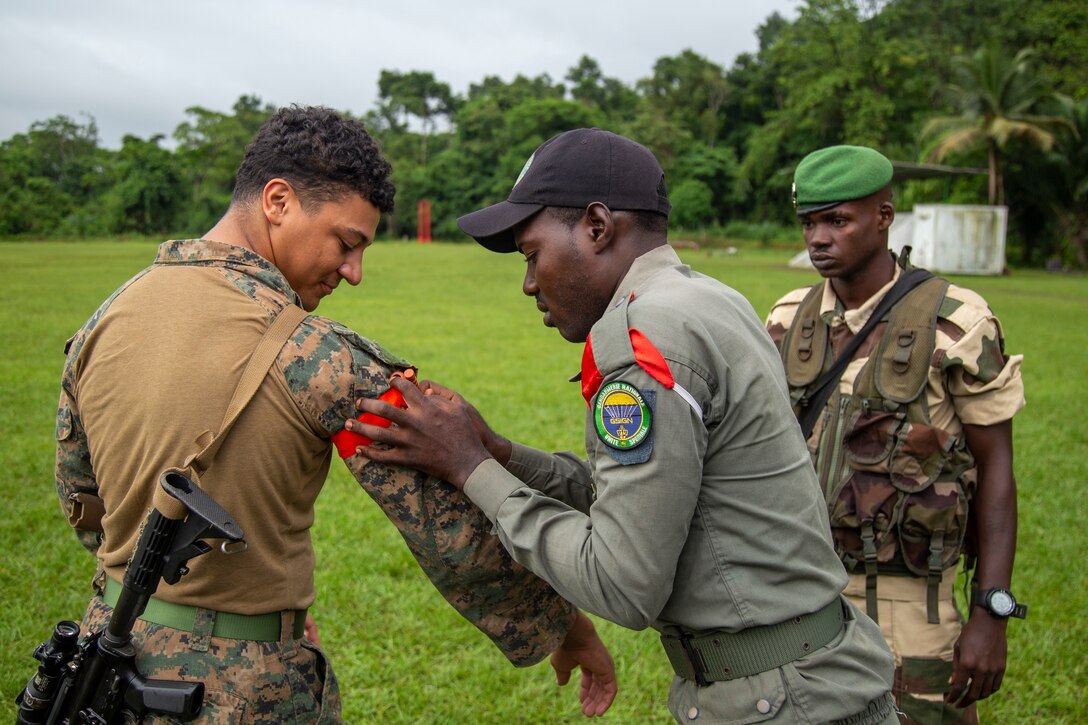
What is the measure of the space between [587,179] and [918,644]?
2.07m

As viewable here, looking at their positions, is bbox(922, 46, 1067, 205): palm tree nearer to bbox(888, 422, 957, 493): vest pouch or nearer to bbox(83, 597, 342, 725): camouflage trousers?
bbox(888, 422, 957, 493): vest pouch

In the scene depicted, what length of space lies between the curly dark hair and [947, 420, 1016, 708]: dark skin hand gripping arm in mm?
2169

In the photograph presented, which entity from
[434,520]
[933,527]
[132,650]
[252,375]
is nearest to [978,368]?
[933,527]

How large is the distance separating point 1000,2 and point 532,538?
181 ft

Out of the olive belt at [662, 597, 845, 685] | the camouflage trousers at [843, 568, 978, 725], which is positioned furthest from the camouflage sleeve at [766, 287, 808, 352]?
the olive belt at [662, 597, 845, 685]

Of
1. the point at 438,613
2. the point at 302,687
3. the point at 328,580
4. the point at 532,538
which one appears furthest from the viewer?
the point at 328,580

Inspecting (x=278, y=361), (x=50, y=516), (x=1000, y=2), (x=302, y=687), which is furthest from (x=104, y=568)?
(x=1000, y=2)

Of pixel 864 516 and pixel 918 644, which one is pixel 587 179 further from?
pixel 918 644

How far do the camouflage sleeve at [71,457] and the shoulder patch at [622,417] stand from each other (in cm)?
127

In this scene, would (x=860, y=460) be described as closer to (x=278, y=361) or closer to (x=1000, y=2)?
(x=278, y=361)

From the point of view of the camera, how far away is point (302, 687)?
1.96 m

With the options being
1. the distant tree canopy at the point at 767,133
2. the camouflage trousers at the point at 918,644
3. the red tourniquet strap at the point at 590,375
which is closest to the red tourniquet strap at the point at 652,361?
the red tourniquet strap at the point at 590,375

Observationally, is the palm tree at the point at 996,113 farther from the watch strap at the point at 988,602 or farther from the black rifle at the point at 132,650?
the black rifle at the point at 132,650

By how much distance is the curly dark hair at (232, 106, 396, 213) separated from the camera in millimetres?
2117
